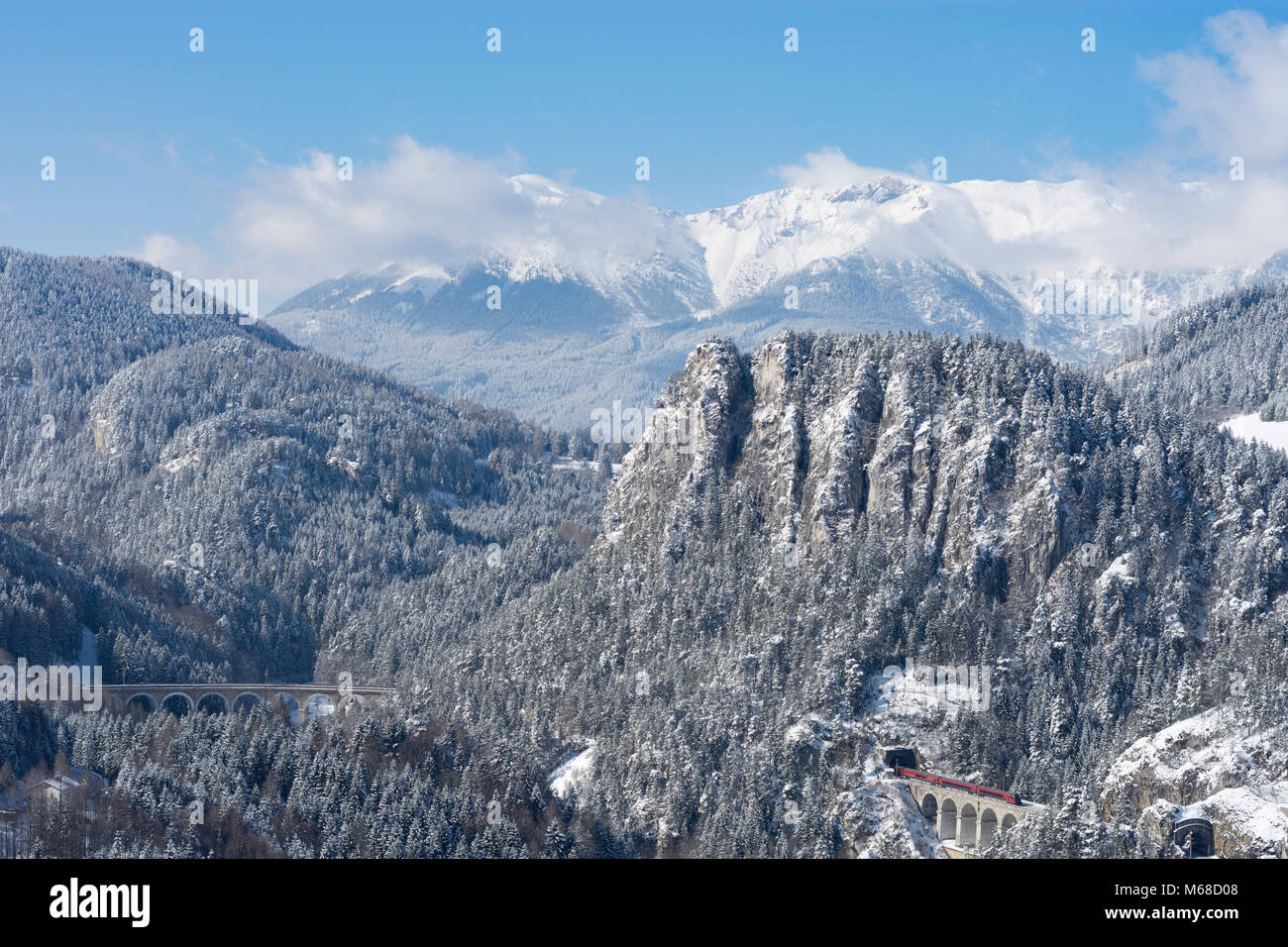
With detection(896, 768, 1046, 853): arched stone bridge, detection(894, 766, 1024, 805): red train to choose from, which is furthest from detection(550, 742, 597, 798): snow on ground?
detection(896, 768, 1046, 853): arched stone bridge

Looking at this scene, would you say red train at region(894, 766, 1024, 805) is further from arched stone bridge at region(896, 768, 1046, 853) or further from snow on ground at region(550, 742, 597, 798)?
snow on ground at region(550, 742, 597, 798)

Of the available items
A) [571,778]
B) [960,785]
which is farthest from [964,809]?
[571,778]

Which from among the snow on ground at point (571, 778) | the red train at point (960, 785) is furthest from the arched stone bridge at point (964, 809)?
the snow on ground at point (571, 778)

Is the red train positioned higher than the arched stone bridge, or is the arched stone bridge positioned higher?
the red train

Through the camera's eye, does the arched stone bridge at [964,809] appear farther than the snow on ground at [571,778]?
No

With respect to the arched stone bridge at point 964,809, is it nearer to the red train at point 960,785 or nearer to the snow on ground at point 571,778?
the red train at point 960,785

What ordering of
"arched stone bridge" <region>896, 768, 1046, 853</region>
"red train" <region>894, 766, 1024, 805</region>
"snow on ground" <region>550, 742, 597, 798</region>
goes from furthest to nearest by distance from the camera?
"snow on ground" <region>550, 742, 597, 798</region> < "red train" <region>894, 766, 1024, 805</region> < "arched stone bridge" <region>896, 768, 1046, 853</region>

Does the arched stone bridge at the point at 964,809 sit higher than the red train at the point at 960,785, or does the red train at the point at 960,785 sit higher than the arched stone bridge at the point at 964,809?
the red train at the point at 960,785
